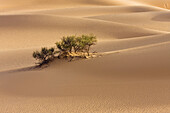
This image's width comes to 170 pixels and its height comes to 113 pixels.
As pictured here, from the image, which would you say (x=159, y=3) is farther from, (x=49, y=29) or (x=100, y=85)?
(x=100, y=85)

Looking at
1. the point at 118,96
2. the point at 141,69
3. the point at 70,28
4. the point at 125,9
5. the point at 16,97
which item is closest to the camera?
the point at 118,96

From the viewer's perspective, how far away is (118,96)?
6.07 meters

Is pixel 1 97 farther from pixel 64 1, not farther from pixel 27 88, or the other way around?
pixel 64 1

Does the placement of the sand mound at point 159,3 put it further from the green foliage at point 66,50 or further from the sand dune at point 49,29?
the green foliage at point 66,50

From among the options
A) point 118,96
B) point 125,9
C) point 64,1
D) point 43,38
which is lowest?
point 118,96

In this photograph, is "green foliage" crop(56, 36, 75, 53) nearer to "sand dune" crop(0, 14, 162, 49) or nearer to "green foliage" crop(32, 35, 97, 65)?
"green foliage" crop(32, 35, 97, 65)

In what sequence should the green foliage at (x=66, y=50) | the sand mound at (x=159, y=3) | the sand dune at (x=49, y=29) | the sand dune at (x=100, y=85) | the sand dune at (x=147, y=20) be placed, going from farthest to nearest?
the sand mound at (x=159, y=3)
the sand dune at (x=147, y=20)
the sand dune at (x=49, y=29)
the green foliage at (x=66, y=50)
the sand dune at (x=100, y=85)

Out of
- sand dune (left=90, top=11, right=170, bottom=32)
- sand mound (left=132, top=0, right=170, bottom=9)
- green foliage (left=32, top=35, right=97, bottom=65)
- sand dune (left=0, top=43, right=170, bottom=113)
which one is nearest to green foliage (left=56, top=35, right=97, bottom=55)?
green foliage (left=32, top=35, right=97, bottom=65)

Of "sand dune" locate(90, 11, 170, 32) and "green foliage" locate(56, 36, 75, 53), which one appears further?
"sand dune" locate(90, 11, 170, 32)

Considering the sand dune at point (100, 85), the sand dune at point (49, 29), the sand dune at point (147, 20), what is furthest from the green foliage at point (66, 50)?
the sand dune at point (147, 20)

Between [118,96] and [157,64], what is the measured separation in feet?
8.08

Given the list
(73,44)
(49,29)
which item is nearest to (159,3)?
(49,29)

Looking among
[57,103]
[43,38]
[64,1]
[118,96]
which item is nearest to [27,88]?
[57,103]

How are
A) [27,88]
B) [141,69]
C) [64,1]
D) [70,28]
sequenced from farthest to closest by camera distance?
[64,1], [70,28], [141,69], [27,88]
